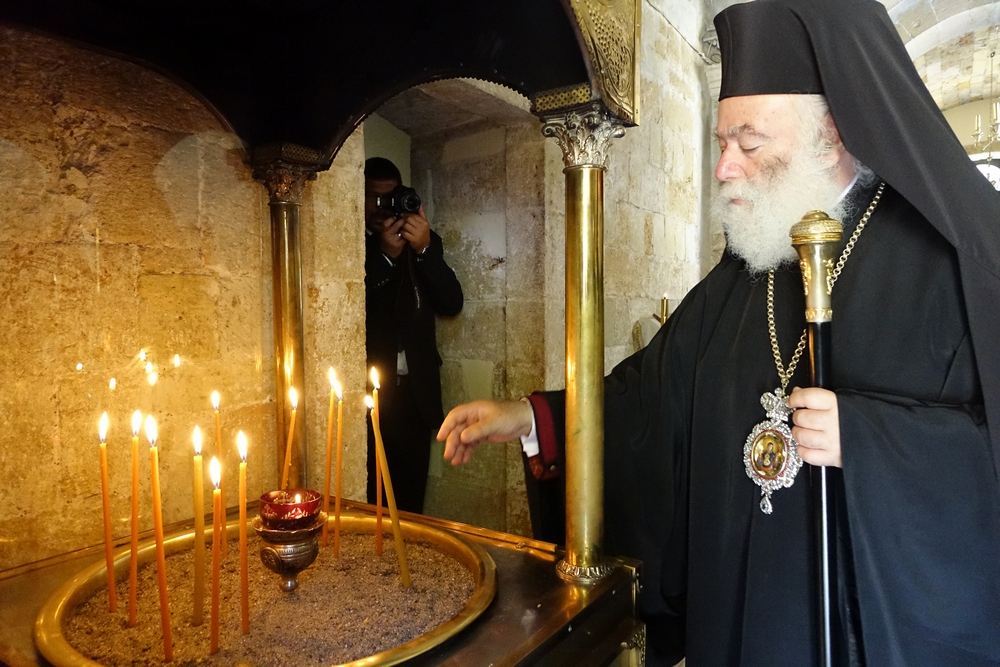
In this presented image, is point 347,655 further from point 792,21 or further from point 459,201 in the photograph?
point 459,201

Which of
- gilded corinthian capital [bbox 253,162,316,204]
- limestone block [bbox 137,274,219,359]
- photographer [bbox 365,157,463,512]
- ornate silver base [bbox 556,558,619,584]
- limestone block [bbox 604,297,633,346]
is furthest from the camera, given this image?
limestone block [bbox 604,297,633,346]

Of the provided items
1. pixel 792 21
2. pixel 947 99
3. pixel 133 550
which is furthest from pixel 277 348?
pixel 947 99

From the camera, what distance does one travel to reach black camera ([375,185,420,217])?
3.01 meters

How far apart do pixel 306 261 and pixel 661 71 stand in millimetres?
3151

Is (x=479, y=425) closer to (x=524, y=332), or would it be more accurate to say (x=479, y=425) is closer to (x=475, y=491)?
(x=524, y=332)

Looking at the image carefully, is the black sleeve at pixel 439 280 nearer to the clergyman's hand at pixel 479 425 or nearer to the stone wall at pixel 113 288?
the stone wall at pixel 113 288

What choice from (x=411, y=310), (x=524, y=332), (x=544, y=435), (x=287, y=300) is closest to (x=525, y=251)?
(x=524, y=332)

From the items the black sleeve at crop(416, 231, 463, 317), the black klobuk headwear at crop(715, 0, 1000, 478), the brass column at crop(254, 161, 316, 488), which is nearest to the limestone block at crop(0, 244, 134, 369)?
the brass column at crop(254, 161, 316, 488)

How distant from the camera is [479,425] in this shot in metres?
1.66

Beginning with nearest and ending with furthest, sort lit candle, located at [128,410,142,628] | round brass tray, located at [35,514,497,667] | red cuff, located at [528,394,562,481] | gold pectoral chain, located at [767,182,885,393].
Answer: round brass tray, located at [35,514,497,667] → lit candle, located at [128,410,142,628] → gold pectoral chain, located at [767,182,885,393] → red cuff, located at [528,394,562,481]

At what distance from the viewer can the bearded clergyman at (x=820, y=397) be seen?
128cm

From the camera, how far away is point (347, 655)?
1.14m

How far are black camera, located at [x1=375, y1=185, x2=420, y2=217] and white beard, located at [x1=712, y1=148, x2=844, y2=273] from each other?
165 cm

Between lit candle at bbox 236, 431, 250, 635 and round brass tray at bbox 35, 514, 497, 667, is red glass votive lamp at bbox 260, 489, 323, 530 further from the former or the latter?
round brass tray at bbox 35, 514, 497, 667
